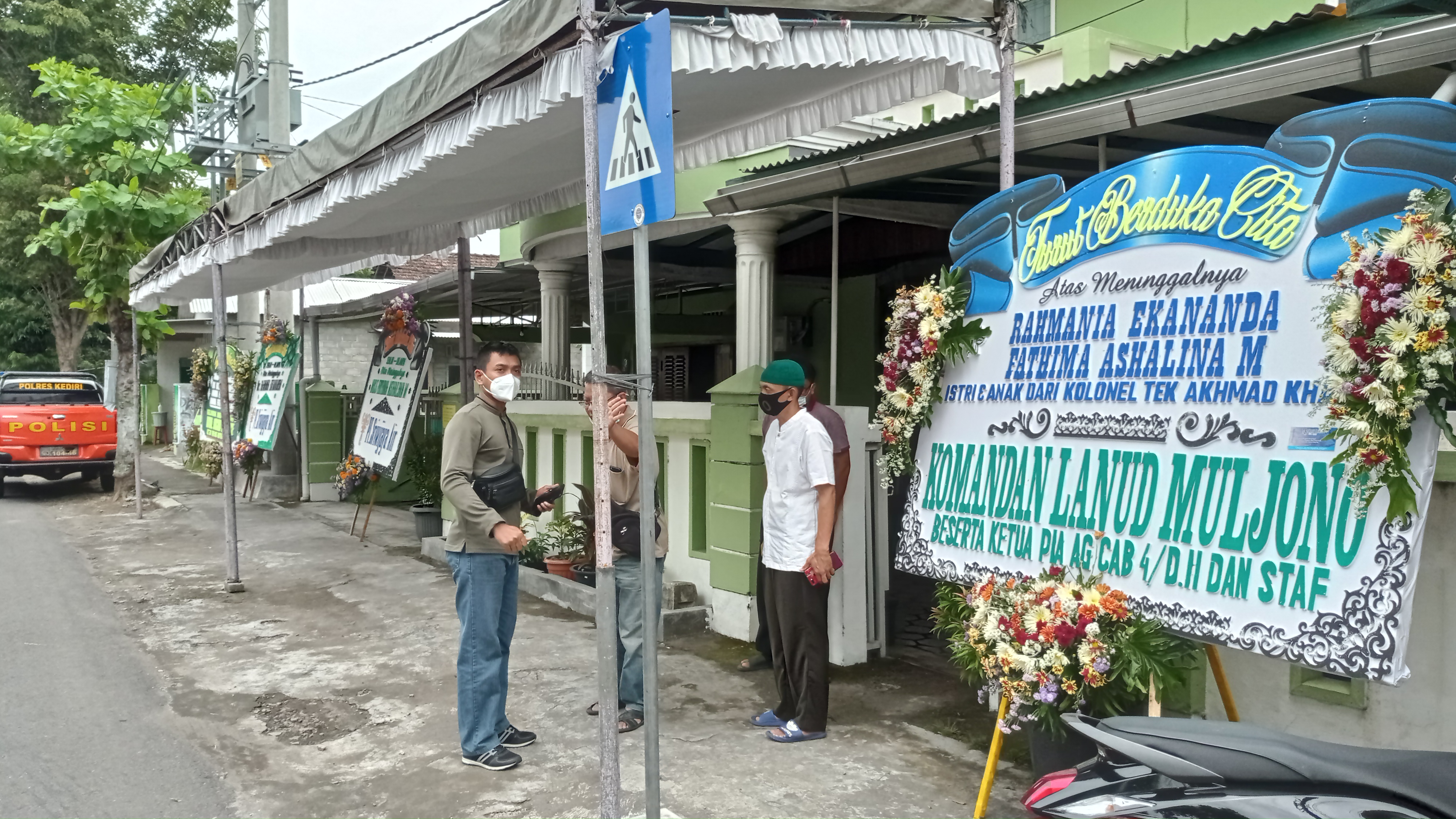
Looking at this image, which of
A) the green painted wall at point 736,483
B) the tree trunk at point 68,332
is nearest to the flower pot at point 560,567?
the green painted wall at point 736,483

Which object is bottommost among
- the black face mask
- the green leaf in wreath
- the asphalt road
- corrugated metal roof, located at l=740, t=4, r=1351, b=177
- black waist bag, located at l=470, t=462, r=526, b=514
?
the asphalt road

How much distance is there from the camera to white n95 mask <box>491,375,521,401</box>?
15.2ft

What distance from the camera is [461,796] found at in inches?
166

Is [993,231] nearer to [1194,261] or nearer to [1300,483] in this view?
[1194,261]

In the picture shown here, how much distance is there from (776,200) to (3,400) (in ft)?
47.9

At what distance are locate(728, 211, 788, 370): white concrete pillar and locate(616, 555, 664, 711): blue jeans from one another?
10.3 ft

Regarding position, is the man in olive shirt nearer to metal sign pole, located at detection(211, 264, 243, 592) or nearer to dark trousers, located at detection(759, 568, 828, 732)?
dark trousers, located at detection(759, 568, 828, 732)

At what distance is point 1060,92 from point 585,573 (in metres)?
4.47

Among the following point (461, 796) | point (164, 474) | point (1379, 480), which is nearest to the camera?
point (1379, 480)

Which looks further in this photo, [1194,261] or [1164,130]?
[1164,130]

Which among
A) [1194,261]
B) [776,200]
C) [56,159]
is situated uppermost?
[56,159]

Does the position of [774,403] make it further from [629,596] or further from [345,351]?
[345,351]

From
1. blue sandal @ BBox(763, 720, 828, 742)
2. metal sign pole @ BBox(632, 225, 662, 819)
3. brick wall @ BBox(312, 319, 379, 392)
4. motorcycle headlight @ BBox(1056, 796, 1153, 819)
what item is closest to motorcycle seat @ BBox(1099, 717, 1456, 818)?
motorcycle headlight @ BBox(1056, 796, 1153, 819)

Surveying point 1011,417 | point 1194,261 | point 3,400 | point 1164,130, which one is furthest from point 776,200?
point 3,400
